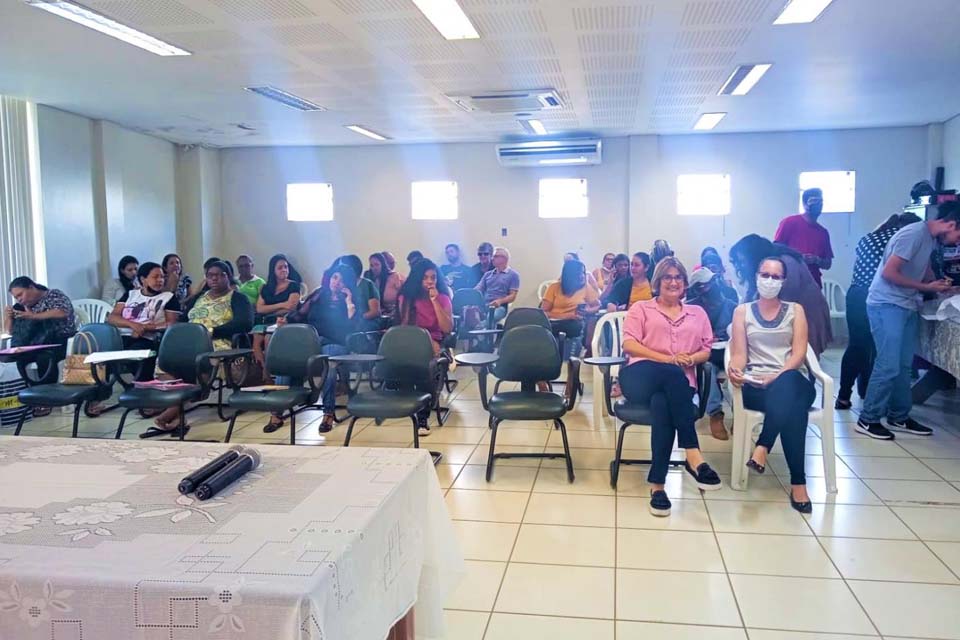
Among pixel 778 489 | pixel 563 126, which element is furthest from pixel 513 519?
pixel 563 126

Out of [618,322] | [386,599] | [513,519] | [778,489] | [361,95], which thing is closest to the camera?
[386,599]

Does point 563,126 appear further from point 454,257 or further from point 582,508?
point 582,508

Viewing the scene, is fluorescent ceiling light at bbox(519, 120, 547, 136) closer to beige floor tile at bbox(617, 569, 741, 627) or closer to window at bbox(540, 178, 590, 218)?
window at bbox(540, 178, 590, 218)

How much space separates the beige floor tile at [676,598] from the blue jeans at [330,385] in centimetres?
284

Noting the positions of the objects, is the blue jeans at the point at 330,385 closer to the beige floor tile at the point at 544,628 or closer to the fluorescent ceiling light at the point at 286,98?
the fluorescent ceiling light at the point at 286,98

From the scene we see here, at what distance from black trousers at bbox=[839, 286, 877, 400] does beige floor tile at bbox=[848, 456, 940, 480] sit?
0.96m

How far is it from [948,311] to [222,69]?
539cm

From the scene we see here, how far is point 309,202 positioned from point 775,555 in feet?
26.8

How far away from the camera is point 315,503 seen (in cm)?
157

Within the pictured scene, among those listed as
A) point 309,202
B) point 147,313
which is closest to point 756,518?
point 147,313

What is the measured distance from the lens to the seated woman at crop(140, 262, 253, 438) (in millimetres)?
5152

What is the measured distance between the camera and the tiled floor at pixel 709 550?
7.72ft

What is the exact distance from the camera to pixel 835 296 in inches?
335

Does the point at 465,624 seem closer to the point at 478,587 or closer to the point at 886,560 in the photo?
the point at 478,587
